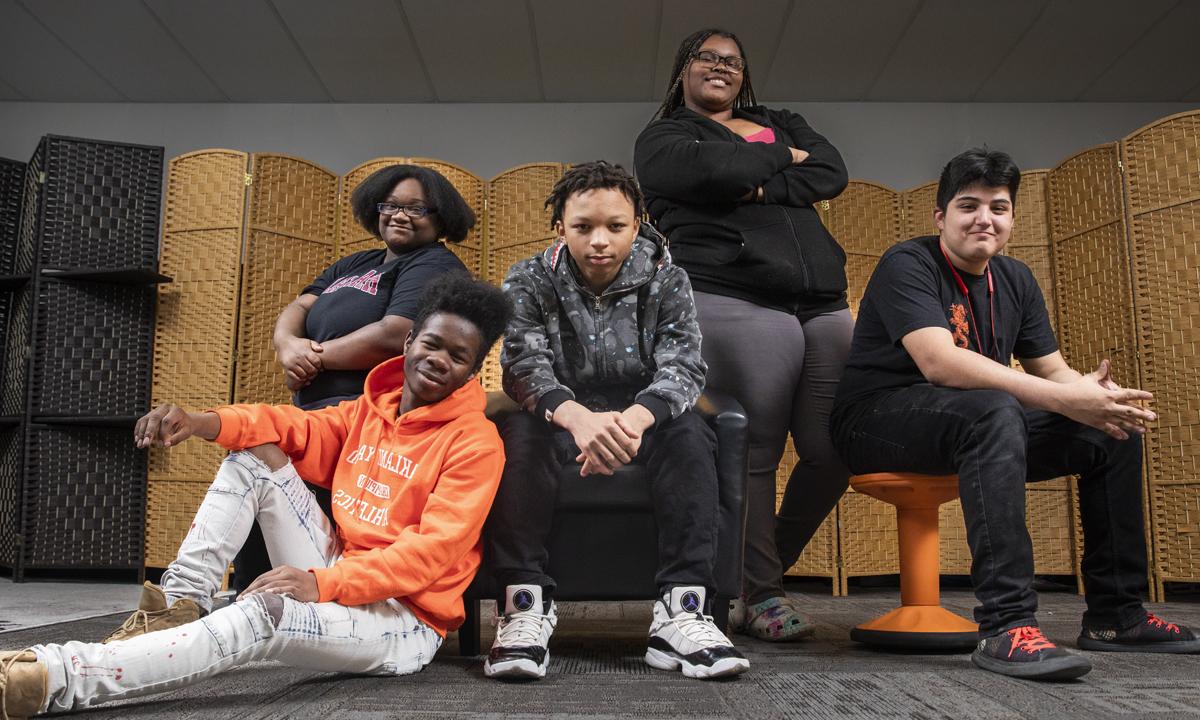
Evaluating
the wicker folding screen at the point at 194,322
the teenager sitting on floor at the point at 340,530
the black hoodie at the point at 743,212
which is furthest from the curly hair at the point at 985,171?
the wicker folding screen at the point at 194,322

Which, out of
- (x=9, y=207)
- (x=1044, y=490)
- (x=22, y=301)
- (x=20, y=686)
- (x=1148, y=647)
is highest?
(x=9, y=207)

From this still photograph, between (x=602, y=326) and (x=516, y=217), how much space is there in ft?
6.46

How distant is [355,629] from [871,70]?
4.38m

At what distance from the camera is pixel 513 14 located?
421 centimetres

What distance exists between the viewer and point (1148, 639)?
1.69 meters

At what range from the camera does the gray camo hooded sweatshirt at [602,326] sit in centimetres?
172

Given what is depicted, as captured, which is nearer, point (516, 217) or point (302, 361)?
point (302, 361)

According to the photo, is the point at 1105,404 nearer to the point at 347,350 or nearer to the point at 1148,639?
the point at 1148,639

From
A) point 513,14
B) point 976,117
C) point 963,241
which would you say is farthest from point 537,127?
point 963,241

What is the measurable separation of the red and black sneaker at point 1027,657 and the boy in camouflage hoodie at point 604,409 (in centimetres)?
43

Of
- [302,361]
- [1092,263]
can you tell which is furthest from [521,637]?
[1092,263]

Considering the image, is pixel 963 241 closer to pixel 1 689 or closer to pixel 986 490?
pixel 986 490

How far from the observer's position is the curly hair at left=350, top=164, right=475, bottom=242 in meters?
2.18

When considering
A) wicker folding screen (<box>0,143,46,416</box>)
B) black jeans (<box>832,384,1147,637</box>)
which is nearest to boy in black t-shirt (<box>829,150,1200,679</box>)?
black jeans (<box>832,384,1147,637</box>)
